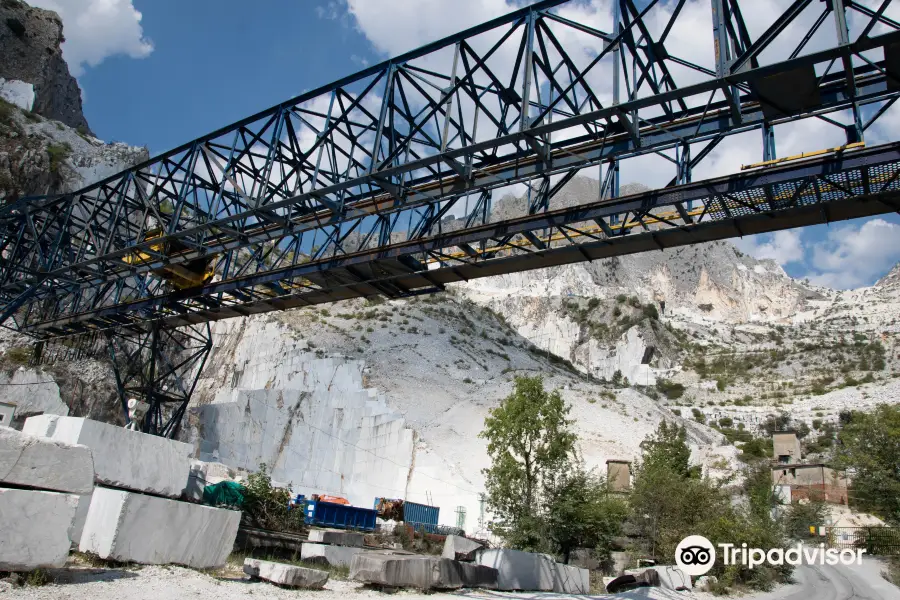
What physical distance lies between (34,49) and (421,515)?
208 ft

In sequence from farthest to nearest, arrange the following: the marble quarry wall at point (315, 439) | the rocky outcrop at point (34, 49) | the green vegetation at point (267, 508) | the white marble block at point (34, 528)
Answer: the rocky outcrop at point (34, 49) < the marble quarry wall at point (315, 439) < the green vegetation at point (267, 508) < the white marble block at point (34, 528)

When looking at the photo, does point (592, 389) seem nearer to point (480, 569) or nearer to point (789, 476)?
point (789, 476)

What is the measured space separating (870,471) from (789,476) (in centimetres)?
1373

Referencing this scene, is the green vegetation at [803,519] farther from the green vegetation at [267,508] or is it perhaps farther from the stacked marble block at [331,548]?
the green vegetation at [267,508]

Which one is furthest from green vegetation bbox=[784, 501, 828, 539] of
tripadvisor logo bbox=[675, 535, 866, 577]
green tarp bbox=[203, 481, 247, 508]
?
green tarp bbox=[203, 481, 247, 508]

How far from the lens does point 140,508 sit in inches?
376

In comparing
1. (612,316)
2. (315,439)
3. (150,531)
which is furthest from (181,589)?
(612,316)

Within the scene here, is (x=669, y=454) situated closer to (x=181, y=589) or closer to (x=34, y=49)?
(x=181, y=589)

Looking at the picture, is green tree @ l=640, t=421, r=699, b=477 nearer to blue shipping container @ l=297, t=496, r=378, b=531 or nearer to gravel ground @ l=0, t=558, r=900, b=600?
blue shipping container @ l=297, t=496, r=378, b=531

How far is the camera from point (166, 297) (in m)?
23.5

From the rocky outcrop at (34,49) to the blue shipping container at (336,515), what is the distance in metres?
57.8

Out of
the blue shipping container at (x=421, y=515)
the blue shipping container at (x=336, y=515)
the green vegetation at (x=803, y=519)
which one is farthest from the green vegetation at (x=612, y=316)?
the blue shipping container at (x=336, y=515)

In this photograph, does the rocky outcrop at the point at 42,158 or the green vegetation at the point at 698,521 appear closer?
the green vegetation at the point at 698,521

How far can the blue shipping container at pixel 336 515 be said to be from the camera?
77.9 ft
